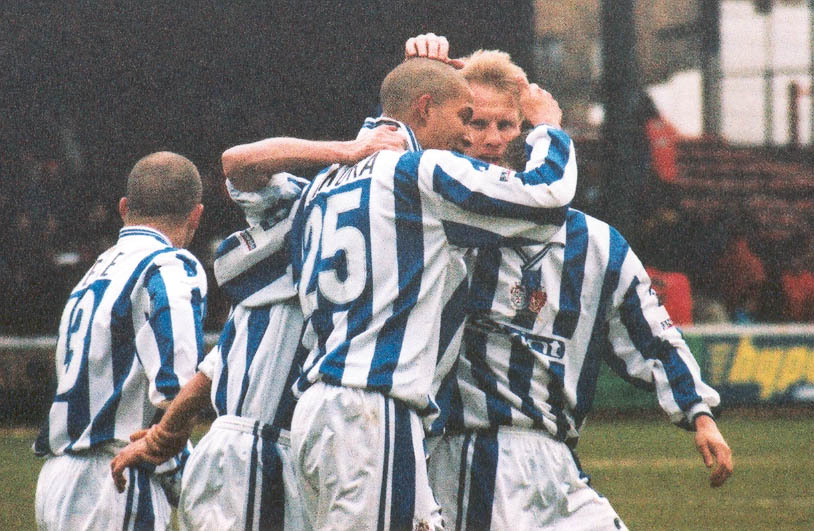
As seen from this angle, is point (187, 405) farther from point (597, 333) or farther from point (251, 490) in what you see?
point (597, 333)

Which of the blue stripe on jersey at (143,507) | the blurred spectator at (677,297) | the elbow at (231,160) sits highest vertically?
the elbow at (231,160)

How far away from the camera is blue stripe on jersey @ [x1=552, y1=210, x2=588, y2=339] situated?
3.71 m

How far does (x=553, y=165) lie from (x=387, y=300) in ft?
1.76

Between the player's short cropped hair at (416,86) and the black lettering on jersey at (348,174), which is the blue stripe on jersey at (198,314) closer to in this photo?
the black lettering on jersey at (348,174)

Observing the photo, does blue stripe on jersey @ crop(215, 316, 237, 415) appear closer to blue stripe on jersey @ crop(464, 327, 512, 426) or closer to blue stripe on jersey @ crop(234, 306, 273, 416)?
blue stripe on jersey @ crop(234, 306, 273, 416)

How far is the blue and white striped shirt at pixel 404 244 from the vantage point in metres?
3.20

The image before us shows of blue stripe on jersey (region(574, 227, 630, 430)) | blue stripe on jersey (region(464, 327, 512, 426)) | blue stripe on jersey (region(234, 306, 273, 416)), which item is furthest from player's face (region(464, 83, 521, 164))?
blue stripe on jersey (region(234, 306, 273, 416))

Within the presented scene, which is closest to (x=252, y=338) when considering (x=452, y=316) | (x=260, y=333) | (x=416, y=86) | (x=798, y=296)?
(x=260, y=333)

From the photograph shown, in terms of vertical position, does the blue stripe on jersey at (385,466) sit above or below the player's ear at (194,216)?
below

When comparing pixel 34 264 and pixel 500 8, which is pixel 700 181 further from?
pixel 34 264

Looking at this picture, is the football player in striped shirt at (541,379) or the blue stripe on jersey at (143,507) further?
the blue stripe on jersey at (143,507)

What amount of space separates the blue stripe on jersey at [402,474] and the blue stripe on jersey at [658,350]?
879 millimetres

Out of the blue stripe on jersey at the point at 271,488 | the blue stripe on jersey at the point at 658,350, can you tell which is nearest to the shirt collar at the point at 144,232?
the blue stripe on jersey at the point at 271,488

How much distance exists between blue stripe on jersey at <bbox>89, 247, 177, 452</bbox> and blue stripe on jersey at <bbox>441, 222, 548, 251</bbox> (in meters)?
1.22
